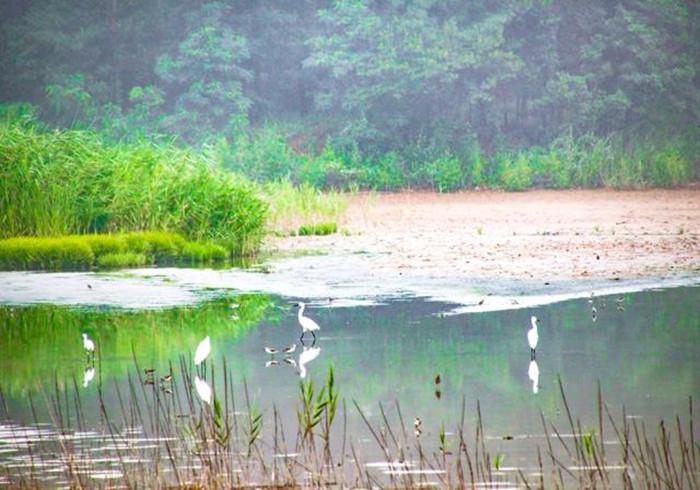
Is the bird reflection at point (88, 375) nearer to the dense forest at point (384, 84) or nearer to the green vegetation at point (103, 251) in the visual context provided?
the green vegetation at point (103, 251)

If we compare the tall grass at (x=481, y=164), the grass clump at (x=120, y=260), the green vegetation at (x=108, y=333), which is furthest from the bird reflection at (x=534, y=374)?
the tall grass at (x=481, y=164)

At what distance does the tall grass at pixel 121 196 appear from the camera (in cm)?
1984

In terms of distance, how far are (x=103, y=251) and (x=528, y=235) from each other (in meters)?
7.06

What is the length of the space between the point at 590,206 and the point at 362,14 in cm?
1195

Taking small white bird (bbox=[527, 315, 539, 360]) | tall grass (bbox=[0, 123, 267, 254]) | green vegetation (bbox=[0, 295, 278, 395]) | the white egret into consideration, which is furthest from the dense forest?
small white bird (bbox=[527, 315, 539, 360])

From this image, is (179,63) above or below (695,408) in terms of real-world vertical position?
above

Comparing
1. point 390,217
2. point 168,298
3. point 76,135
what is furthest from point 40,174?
point 390,217

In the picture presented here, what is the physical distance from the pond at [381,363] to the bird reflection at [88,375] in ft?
0.08

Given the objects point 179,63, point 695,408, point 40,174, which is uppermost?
point 179,63

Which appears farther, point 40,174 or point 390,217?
point 390,217

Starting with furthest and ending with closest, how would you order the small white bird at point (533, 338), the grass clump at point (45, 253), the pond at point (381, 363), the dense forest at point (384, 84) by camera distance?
the dense forest at point (384, 84), the grass clump at point (45, 253), the small white bird at point (533, 338), the pond at point (381, 363)

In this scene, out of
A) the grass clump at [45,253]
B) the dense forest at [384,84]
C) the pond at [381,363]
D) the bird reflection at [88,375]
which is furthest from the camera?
the dense forest at [384,84]

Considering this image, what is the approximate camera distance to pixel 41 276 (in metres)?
17.6

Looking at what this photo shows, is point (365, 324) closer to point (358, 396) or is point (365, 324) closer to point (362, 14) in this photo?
point (358, 396)
